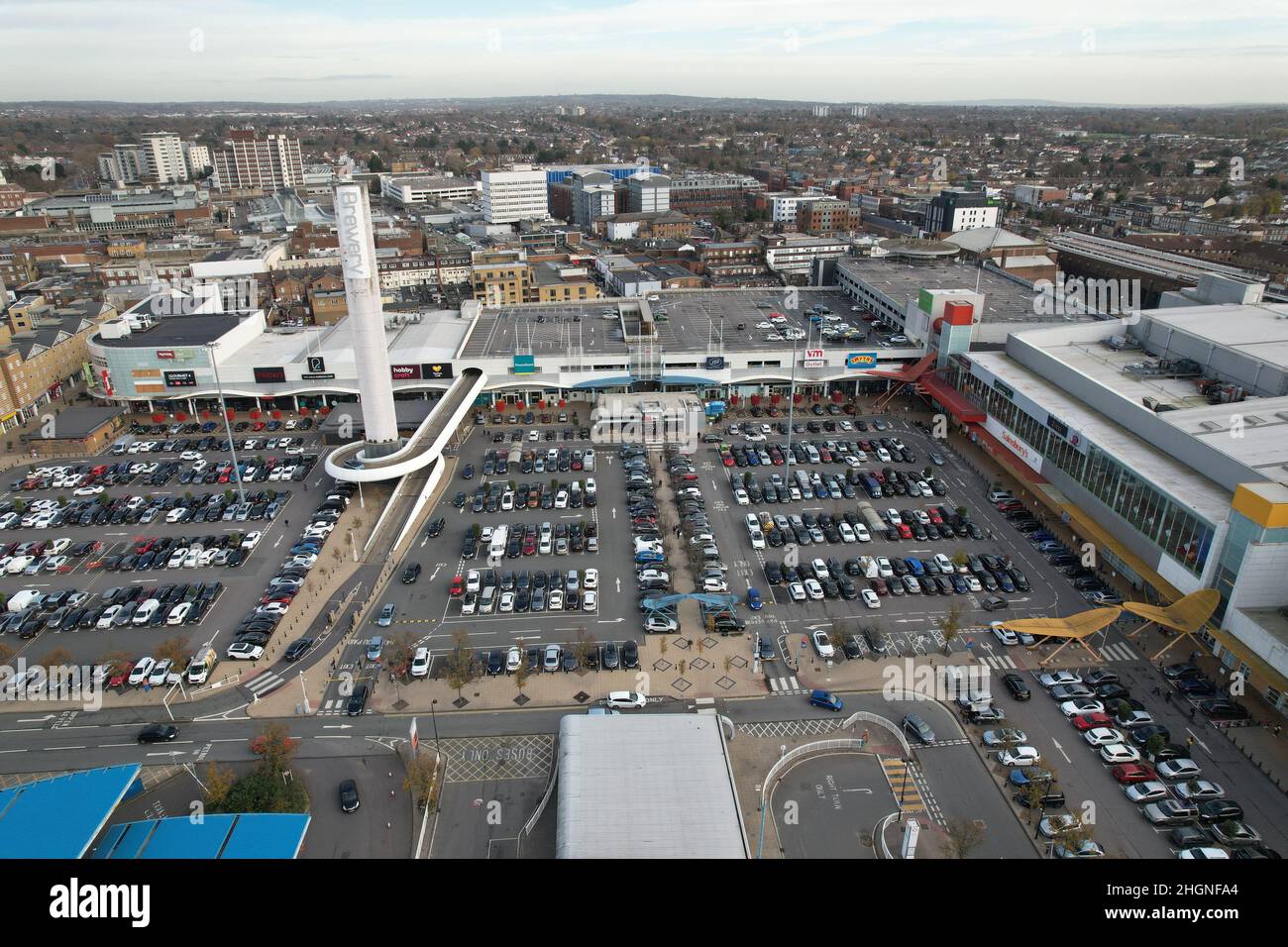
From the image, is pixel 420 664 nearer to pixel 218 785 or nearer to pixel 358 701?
pixel 358 701

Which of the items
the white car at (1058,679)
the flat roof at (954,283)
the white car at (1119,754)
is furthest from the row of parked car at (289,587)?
the flat roof at (954,283)

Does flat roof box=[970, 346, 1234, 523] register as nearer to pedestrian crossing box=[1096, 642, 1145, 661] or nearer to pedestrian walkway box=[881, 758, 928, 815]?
pedestrian crossing box=[1096, 642, 1145, 661]

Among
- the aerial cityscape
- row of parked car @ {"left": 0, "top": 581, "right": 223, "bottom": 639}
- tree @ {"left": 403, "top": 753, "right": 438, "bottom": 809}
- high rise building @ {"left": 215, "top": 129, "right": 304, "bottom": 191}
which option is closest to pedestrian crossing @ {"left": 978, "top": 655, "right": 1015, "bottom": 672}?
the aerial cityscape

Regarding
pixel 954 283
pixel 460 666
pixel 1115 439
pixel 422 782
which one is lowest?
pixel 422 782

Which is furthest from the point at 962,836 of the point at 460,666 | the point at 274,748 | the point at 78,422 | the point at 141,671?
the point at 78,422

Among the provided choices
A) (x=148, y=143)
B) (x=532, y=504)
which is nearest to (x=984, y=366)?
(x=532, y=504)
